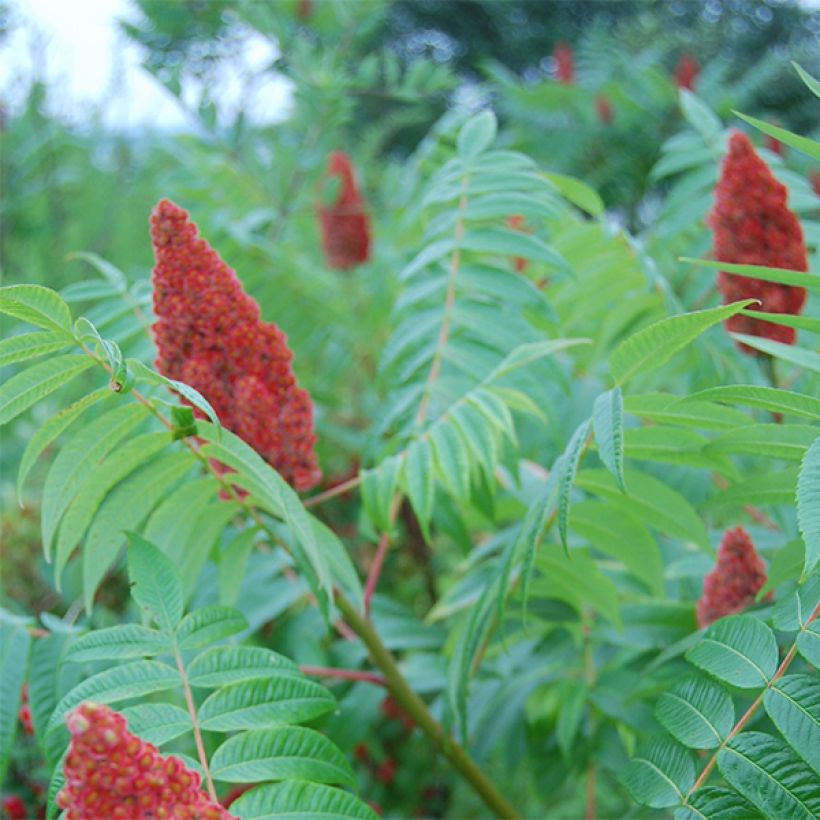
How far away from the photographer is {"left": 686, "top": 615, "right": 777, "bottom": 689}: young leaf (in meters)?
1.06

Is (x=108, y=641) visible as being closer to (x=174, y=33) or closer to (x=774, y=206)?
(x=774, y=206)

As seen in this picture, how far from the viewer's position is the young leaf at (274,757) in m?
1.08

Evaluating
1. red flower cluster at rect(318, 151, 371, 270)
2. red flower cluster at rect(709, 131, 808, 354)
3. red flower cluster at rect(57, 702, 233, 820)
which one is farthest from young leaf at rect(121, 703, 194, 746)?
red flower cluster at rect(318, 151, 371, 270)

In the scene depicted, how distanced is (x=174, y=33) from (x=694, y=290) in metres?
3.28

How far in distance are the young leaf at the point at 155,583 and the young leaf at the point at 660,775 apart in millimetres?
568

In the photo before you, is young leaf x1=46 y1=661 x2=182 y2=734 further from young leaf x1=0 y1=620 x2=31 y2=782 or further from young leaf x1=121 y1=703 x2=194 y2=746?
young leaf x1=0 y1=620 x2=31 y2=782

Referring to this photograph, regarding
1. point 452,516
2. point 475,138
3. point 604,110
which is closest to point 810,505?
A: point 452,516

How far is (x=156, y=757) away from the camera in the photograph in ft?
2.81

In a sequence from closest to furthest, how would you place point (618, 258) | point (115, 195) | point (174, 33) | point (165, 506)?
point (165, 506) → point (618, 258) → point (174, 33) → point (115, 195)

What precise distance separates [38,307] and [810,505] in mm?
857

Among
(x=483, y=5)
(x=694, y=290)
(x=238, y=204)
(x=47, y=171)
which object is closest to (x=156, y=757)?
(x=694, y=290)

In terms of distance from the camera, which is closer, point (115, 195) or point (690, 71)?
point (115, 195)

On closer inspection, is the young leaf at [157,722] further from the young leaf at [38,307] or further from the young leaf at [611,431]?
the young leaf at [611,431]

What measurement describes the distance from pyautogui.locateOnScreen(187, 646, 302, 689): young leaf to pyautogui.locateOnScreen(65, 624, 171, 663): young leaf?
0.04m
